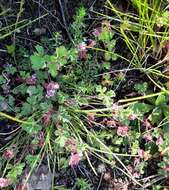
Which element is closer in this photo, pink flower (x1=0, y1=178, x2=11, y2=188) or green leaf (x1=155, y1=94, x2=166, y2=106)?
pink flower (x1=0, y1=178, x2=11, y2=188)

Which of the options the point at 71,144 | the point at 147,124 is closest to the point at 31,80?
the point at 71,144

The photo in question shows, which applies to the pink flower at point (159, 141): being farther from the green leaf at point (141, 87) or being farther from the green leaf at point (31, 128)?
the green leaf at point (31, 128)

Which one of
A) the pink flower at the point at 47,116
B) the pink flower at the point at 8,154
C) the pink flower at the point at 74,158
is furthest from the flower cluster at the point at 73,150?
the pink flower at the point at 8,154

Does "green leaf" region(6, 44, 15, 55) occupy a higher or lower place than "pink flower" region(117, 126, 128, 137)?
higher

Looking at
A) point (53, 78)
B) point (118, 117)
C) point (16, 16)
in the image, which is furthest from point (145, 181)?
point (16, 16)

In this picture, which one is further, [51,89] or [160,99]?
[160,99]

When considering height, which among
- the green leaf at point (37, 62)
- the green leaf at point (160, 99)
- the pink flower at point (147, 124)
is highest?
the green leaf at point (37, 62)

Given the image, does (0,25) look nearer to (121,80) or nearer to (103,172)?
(121,80)

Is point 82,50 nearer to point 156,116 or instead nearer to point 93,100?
point 93,100

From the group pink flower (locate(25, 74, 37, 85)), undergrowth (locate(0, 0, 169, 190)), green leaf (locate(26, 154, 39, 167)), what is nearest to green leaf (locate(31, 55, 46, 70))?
undergrowth (locate(0, 0, 169, 190))

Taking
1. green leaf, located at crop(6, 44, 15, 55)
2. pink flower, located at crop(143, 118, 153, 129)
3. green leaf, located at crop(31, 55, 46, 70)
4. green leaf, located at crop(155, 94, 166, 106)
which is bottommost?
pink flower, located at crop(143, 118, 153, 129)

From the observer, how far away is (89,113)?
1.91 m

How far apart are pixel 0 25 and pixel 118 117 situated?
0.63 m

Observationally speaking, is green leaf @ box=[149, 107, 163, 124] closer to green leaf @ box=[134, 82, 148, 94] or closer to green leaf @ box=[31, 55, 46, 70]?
green leaf @ box=[134, 82, 148, 94]
